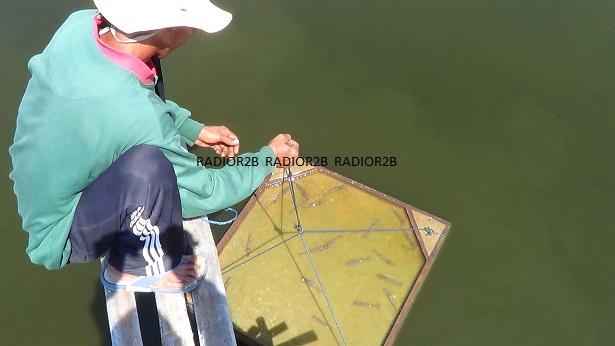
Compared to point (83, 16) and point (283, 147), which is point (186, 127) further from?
point (83, 16)

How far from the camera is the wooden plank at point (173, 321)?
1.08m

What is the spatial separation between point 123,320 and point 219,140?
0.50 m

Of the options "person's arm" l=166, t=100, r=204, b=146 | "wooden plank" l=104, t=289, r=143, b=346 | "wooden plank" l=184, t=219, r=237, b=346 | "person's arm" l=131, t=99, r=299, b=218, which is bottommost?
"wooden plank" l=104, t=289, r=143, b=346

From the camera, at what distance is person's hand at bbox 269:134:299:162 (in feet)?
3.57

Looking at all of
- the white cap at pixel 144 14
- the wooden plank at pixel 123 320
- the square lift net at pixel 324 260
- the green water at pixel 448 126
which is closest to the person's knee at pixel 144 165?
the white cap at pixel 144 14

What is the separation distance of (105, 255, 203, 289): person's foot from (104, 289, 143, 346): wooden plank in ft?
0.22

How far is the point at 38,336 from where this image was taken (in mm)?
1867

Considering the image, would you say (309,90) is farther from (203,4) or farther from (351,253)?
(203,4)

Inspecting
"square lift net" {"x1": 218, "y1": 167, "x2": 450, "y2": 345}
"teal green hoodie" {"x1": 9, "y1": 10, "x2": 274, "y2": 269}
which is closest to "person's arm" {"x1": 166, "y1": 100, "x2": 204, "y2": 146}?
"teal green hoodie" {"x1": 9, "y1": 10, "x2": 274, "y2": 269}

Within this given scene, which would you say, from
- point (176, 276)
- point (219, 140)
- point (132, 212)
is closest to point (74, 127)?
point (132, 212)

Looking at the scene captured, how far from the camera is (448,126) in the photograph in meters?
2.38

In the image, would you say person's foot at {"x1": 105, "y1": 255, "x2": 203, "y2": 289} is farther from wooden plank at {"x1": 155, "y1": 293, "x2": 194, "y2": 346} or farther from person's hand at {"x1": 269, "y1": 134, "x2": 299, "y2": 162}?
person's hand at {"x1": 269, "y1": 134, "x2": 299, "y2": 162}

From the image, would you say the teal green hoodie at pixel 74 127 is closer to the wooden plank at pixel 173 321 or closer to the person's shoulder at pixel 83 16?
the person's shoulder at pixel 83 16

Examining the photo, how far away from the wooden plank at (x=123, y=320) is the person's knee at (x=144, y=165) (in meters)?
0.44
